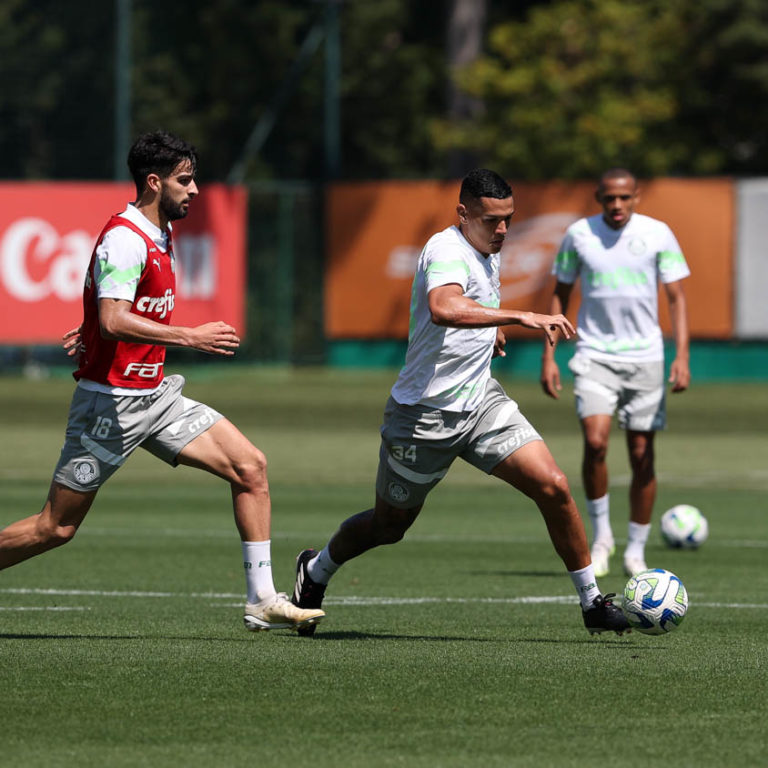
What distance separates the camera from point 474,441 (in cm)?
891

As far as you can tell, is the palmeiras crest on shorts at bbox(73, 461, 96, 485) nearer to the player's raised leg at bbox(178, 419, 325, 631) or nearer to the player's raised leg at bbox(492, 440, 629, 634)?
the player's raised leg at bbox(178, 419, 325, 631)

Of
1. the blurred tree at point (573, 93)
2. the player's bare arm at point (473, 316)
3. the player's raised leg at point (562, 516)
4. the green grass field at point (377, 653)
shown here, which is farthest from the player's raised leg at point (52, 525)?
the blurred tree at point (573, 93)

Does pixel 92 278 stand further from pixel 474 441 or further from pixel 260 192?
pixel 260 192

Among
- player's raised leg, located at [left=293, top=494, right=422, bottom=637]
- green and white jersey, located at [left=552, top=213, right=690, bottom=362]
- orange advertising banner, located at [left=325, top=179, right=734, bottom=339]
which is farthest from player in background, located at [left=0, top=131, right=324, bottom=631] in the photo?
orange advertising banner, located at [left=325, top=179, right=734, bottom=339]

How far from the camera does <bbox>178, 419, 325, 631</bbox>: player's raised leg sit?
893cm

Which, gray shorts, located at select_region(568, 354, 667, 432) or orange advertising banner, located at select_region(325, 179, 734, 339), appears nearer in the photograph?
gray shorts, located at select_region(568, 354, 667, 432)

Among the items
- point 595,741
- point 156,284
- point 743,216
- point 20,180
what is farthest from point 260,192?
point 595,741

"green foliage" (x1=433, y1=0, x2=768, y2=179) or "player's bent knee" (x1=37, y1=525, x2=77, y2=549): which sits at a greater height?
"green foliage" (x1=433, y1=0, x2=768, y2=179)

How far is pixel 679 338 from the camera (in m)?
12.1

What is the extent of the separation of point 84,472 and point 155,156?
4.84 feet

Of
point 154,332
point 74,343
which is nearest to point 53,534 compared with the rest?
point 74,343

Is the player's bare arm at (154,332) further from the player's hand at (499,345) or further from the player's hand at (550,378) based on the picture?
the player's hand at (550,378)

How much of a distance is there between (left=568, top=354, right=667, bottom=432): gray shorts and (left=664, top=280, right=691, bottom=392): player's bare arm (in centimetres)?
21

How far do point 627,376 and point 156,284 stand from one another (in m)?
4.53
